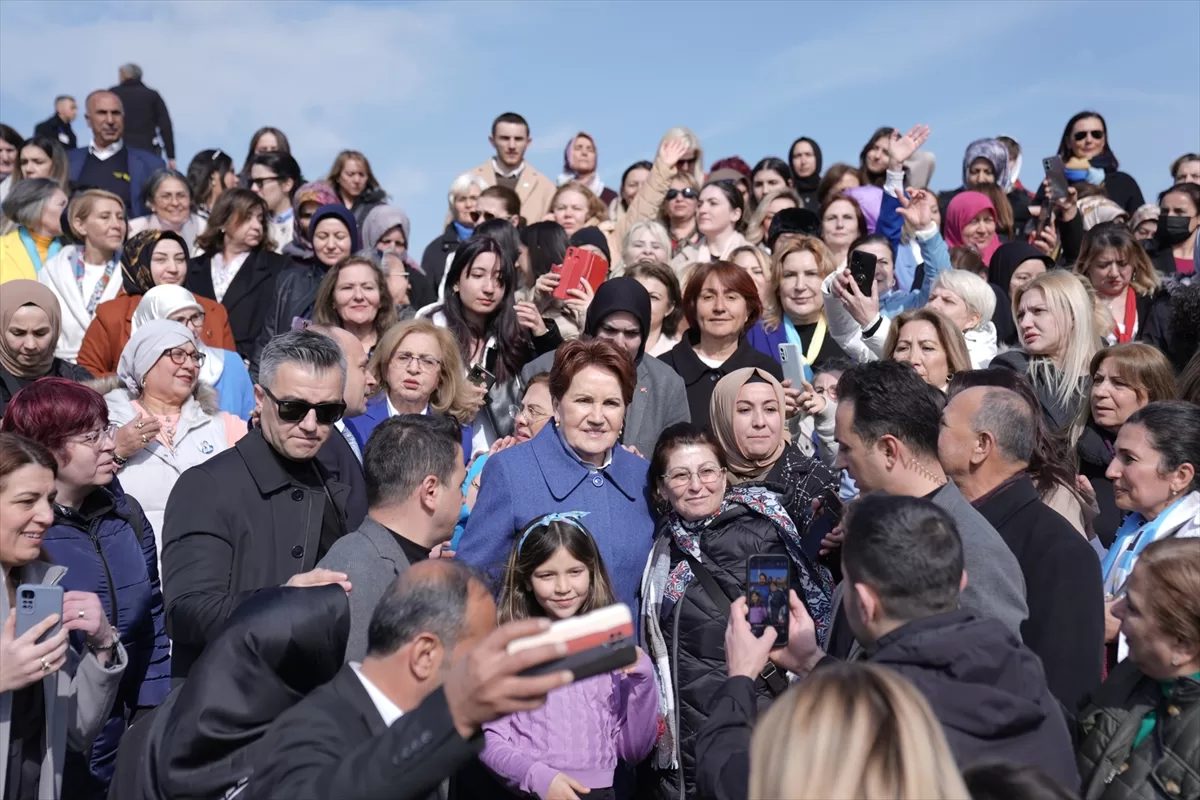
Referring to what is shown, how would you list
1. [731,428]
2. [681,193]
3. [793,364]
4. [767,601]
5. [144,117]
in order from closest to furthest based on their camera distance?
[767,601] < [731,428] < [793,364] < [681,193] < [144,117]

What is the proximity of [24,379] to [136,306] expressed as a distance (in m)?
1.26

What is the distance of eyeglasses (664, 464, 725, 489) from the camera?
509 cm

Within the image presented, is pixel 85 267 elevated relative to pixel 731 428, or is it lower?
elevated

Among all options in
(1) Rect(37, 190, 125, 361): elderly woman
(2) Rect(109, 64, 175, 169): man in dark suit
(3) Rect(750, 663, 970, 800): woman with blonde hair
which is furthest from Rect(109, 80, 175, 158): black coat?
(3) Rect(750, 663, 970, 800): woman with blonde hair

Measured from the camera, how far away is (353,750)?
9.11 ft

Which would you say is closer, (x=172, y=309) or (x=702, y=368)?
(x=702, y=368)

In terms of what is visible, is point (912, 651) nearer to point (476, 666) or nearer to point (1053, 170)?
point (476, 666)

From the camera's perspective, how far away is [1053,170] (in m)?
9.72

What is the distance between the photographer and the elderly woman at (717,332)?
7023 mm

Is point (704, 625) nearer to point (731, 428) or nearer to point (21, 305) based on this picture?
point (731, 428)

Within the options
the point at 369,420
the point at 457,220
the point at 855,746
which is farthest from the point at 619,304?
the point at 457,220

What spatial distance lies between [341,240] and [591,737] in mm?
5408

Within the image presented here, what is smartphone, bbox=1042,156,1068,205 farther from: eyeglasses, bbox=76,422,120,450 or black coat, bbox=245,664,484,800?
black coat, bbox=245,664,484,800

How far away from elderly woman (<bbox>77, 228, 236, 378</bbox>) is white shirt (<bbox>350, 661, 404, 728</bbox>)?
513 cm
